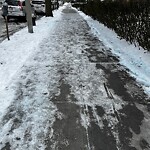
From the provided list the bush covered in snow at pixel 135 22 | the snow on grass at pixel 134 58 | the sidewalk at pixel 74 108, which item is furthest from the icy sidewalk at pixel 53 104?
the bush covered in snow at pixel 135 22

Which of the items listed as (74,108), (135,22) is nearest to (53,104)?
(74,108)

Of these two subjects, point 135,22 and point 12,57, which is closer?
point 12,57

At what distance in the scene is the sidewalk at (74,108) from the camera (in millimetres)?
3793

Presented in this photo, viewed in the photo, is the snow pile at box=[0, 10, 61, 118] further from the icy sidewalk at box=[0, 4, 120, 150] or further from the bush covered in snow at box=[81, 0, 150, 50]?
the bush covered in snow at box=[81, 0, 150, 50]

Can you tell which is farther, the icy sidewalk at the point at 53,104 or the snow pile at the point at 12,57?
the snow pile at the point at 12,57

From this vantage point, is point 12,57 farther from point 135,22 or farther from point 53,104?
point 135,22

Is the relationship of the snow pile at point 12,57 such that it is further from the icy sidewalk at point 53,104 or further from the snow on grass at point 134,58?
the snow on grass at point 134,58

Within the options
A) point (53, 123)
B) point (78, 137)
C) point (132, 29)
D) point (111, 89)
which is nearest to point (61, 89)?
point (111, 89)

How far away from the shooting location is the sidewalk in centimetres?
379

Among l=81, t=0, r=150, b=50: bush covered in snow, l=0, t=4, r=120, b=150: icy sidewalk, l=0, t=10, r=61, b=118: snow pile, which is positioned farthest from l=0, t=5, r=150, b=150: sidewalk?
l=81, t=0, r=150, b=50: bush covered in snow

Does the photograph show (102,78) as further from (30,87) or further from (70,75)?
(30,87)

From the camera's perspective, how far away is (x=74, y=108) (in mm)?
4824

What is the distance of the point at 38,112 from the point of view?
15.1 ft

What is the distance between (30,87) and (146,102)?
226 centimetres
